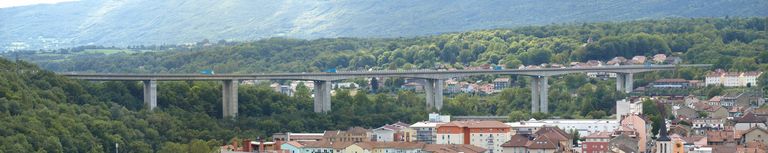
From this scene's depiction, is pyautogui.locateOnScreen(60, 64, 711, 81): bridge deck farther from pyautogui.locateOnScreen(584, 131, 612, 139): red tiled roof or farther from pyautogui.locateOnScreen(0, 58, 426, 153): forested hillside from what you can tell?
pyautogui.locateOnScreen(584, 131, 612, 139): red tiled roof

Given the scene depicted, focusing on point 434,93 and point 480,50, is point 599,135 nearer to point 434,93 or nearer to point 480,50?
point 434,93

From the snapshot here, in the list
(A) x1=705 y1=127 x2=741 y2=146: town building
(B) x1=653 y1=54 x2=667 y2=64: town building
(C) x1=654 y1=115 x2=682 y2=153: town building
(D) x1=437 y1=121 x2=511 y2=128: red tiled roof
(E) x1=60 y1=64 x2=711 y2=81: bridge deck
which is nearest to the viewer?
(C) x1=654 y1=115 x2=682 y2=153: town building

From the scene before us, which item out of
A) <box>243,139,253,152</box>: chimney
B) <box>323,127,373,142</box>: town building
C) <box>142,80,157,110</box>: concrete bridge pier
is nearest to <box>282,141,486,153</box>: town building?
<box>243,139,253,152</box>: chimney

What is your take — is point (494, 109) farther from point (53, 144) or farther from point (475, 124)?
point (53, 144)

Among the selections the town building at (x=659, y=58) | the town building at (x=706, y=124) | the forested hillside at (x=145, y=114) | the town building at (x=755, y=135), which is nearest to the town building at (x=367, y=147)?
the forested hillside at (x=145, y=114)

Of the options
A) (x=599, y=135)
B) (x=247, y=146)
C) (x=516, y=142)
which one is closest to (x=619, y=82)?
(x=599, y=135)

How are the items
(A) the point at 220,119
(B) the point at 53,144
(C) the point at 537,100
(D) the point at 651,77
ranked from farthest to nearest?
(D) the point at 651,77 → (C) the point at 537,100 → (A) the point at 220,119 → (B) the point at 53,144

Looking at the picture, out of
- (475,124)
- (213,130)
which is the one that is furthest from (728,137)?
(213,130)
